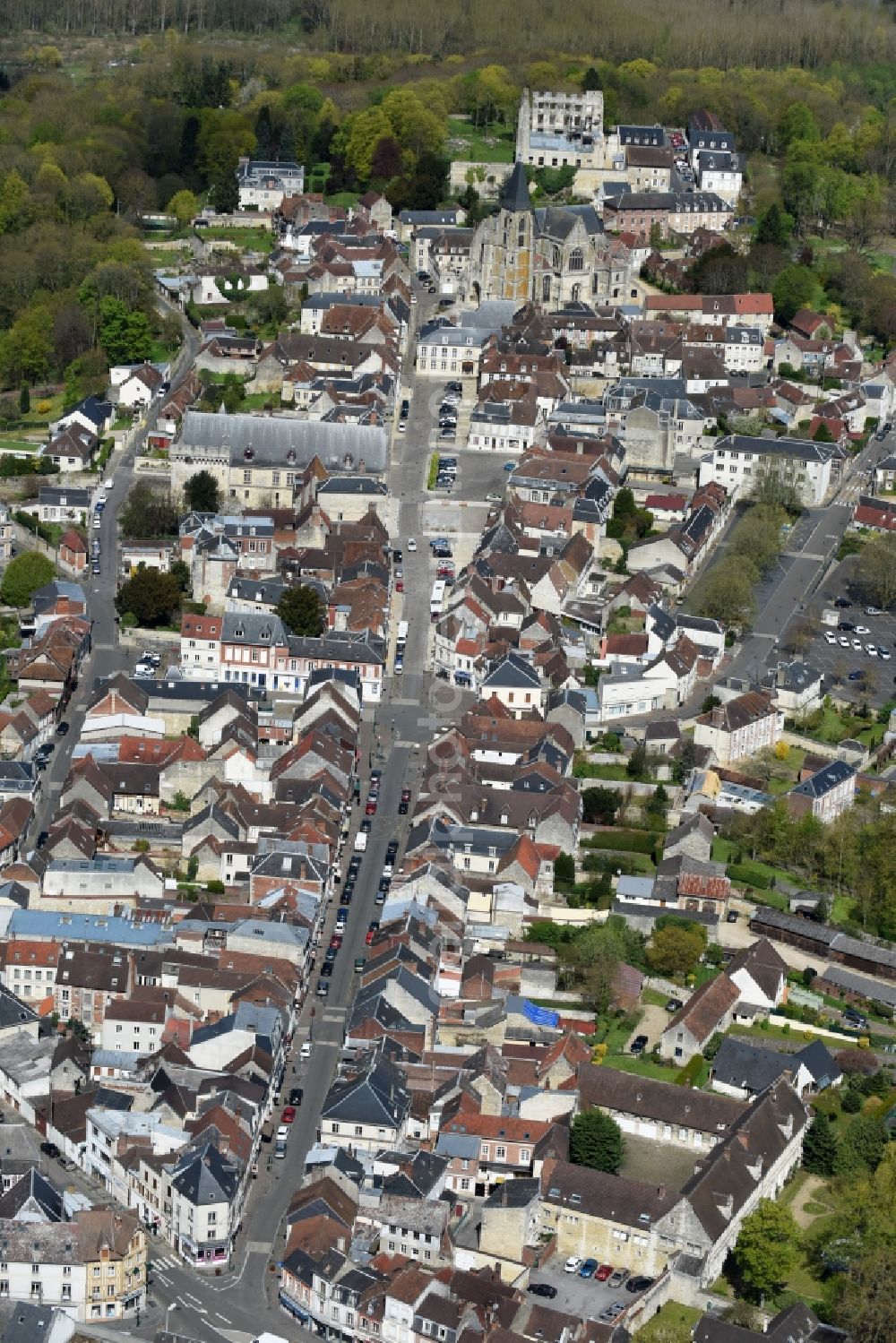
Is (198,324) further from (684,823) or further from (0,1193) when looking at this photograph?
(0,1193)

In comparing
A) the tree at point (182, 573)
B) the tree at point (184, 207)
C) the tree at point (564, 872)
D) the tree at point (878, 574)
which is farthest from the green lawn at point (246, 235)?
the tree at point (564, 872)

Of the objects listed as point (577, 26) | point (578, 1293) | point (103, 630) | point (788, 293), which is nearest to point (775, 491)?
point (788, 293)

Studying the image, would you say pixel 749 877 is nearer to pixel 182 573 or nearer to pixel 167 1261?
pixel 167 1261

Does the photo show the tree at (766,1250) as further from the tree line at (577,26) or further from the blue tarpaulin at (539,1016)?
the tree line at (577,26)

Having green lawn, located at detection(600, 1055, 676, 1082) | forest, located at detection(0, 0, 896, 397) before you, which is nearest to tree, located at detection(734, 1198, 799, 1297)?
green lawn, located at detection(600, 1055, 676, 1082)

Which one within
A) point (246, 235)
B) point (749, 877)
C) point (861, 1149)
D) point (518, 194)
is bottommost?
point (246, 235)
